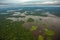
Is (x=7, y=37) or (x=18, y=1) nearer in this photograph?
(x=7, y=37)

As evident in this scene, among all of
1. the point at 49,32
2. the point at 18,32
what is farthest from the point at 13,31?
the point at 49,32

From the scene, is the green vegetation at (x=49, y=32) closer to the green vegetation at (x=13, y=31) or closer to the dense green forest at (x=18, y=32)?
the dense green forest at (x=18, y=32)

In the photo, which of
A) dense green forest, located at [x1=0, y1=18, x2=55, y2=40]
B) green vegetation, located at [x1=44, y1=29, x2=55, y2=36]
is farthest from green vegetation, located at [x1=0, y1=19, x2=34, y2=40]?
green vegetation, located at [x1=44, y1=29, x2=55, y2=36]

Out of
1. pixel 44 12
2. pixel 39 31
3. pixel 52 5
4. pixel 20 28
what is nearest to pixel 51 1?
pixel 52 5

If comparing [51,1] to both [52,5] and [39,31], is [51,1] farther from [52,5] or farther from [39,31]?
[39,31]

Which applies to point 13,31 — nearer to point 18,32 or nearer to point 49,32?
point 18,32

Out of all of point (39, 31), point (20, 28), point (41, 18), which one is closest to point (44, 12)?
point (41, 18)

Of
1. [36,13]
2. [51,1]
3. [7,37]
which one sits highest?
[51,1]

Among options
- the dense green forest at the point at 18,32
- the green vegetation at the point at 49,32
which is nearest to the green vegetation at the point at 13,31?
the dense green forest at the point at 18,32

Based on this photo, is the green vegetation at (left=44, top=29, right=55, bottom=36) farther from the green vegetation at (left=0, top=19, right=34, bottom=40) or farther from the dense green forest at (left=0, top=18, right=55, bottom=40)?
the green vegetation at (left=0, top=19, right=34, bottom=40)

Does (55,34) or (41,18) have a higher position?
(41,18)
